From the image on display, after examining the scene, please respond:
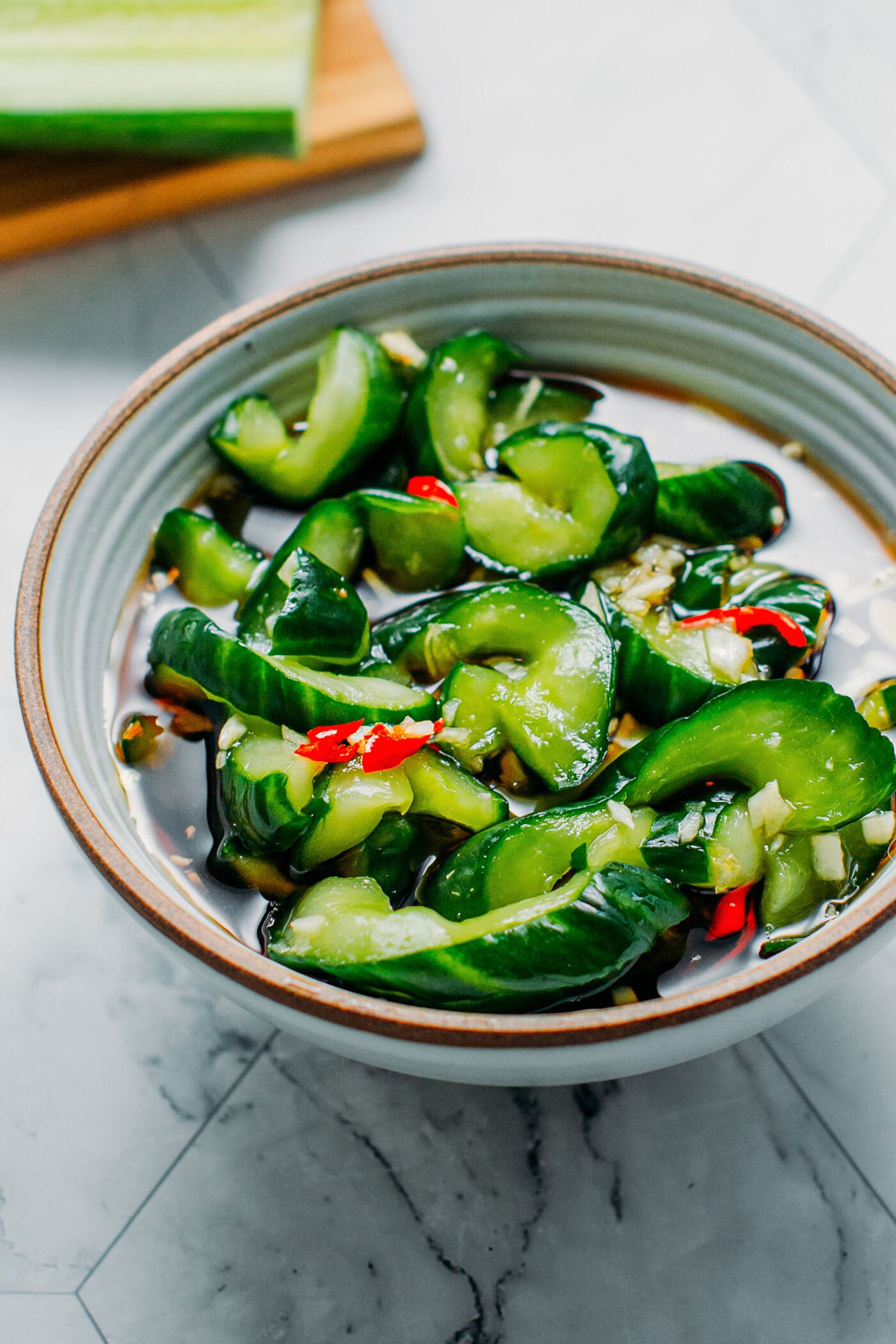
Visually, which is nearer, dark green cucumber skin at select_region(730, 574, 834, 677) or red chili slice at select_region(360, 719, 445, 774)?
red chili slice at select_region(360, 719, 445, 774)

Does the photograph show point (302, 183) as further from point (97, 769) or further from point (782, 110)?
point (97, 769)

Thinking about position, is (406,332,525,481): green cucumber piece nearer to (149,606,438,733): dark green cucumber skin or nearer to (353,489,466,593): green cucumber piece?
(353,489,466,593): green cucumber piece

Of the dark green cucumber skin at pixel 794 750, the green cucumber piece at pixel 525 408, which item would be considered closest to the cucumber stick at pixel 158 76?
the green cucumber piece at pixel 525 408

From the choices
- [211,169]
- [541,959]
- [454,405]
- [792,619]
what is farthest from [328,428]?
[211,169]

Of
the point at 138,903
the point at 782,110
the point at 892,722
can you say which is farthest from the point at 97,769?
the point at 782,110

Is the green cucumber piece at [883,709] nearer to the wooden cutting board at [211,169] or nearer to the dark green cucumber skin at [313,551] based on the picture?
the dark green cucumber skin at [313,551]

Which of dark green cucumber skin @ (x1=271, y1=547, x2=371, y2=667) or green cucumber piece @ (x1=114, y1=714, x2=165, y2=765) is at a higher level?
dark green cucumber skin @ (x1=271, y1=547, x2=371, y2=667)

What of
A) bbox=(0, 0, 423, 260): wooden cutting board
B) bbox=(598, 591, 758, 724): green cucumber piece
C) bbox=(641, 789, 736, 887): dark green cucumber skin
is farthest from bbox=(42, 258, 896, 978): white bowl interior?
bbox=(0, 0, 423, 260): wooden cutting board
